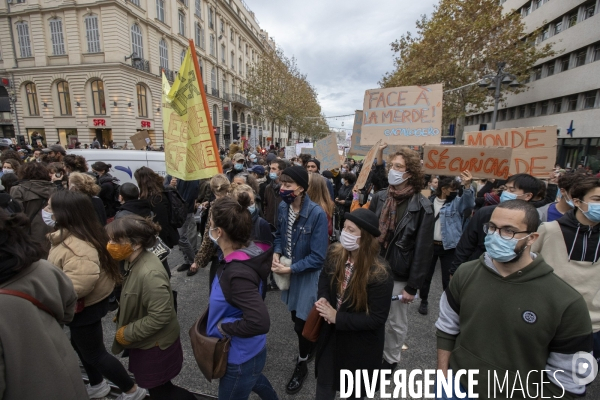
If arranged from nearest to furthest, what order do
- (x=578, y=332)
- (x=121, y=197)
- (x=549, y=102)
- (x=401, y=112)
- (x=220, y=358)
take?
(x=578, y=332) < (x=220, y=358) < (x=121, y=197) < (x=401, y=112) < (x=549, y=102)

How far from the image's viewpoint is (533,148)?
4152 millimetres

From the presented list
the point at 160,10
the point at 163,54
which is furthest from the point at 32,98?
the point at 160,10

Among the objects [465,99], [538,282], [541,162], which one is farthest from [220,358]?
[465,99]

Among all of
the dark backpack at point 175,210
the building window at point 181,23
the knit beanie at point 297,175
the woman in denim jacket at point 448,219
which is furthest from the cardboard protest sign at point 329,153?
the building window at point 181,23

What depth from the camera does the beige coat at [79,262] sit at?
6.97 ft

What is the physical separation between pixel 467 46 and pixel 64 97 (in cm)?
3135

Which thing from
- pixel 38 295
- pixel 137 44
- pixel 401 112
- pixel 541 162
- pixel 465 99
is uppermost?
pixel 137 44

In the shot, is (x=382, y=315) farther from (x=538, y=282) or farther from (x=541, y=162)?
(x=541, y=162)

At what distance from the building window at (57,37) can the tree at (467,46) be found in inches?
1079

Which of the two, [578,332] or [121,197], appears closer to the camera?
[578,332]

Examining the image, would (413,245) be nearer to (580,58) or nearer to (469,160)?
(469,160)

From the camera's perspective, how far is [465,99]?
20047 mm

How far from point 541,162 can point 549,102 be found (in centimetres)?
2591

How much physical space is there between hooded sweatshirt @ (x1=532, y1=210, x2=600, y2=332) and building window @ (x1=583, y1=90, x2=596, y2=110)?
24.1m
